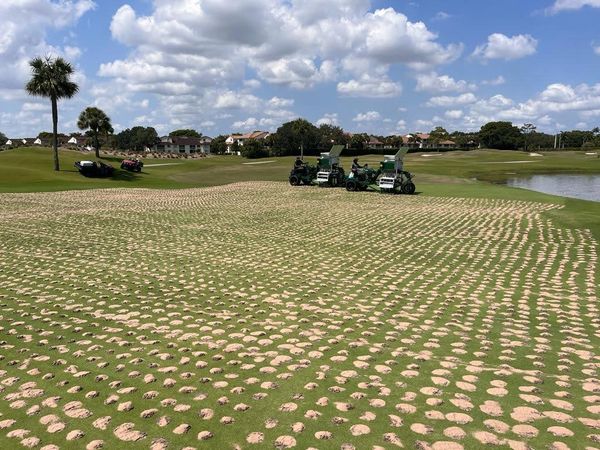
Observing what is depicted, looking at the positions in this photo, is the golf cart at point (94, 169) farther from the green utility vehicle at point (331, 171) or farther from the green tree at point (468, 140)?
Answer: the green tree at point (468, 140)

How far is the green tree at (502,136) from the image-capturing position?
17345 cm

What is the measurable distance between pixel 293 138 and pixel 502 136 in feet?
289

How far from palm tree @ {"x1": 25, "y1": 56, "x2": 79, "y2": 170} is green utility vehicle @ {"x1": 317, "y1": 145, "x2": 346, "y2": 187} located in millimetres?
29579

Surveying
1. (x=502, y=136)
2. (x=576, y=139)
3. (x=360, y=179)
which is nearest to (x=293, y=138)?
(x=502, y=136)

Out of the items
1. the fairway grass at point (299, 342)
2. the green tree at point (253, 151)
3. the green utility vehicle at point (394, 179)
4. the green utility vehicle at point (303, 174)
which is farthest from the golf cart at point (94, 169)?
the green tree at point (253, 151)

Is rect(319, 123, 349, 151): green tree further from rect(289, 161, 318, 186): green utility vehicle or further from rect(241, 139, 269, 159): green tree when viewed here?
rect(289, 161, 318, 186): green utility vehicle

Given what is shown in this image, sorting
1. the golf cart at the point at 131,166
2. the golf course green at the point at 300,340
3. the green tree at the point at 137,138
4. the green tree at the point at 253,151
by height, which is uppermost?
the green tree at the point at 137,138

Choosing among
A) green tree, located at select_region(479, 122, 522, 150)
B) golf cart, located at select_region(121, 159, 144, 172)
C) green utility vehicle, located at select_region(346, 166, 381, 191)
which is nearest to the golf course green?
green utility vehicle, located at select_region(346, 166, 381, 191)

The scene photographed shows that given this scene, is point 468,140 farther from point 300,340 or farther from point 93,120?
point 300,340

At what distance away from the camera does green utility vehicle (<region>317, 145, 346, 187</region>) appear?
37969 millimetres

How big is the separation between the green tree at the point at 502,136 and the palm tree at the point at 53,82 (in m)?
156

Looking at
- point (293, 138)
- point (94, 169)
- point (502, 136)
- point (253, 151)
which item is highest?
point (502, 136)

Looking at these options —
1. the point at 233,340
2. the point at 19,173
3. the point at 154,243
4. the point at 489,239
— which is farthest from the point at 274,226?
the point at 19,173

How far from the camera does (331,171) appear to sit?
3809 centimetres
